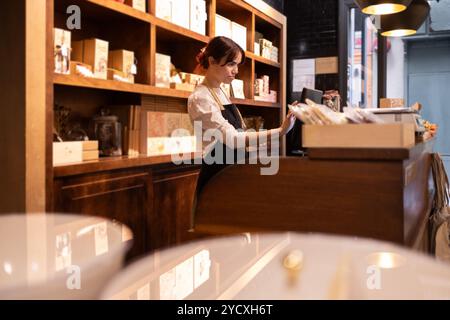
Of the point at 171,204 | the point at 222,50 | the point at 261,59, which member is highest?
the point at 261,59

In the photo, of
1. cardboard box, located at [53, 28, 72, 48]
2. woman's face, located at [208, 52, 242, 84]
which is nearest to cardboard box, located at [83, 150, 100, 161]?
cardboard box, located at [53, 28, 72, 48]

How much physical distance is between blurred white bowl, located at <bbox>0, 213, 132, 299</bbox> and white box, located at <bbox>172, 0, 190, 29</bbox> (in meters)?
2.50

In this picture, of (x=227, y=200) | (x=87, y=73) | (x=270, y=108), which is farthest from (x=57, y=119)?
(x=270, y=108)

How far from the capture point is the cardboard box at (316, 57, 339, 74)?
17.7 feet

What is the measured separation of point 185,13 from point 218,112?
1387 millimetres

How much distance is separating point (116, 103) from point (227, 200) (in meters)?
1.65

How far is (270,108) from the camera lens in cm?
516

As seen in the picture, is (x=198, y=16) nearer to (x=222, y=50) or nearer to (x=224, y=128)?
(x=222, y=50)

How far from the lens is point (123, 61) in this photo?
2811 millimetres

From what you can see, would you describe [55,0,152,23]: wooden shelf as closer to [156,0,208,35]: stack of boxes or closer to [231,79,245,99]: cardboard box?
[156,0,208,35]: stack of boxes

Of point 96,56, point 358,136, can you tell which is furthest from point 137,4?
point 358,136

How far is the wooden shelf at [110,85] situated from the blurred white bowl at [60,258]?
4.78 ft

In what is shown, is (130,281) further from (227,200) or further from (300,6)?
(300,6)

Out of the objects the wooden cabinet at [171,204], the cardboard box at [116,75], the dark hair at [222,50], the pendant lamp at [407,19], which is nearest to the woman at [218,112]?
the dark hair at [222,50]
